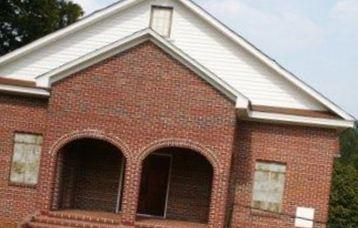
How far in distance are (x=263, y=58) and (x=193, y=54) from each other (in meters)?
2.27

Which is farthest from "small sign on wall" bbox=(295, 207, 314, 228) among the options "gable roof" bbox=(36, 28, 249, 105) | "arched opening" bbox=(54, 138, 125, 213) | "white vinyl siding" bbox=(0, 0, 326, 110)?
"arched opening" bbox=(54, 138, 125, 213)

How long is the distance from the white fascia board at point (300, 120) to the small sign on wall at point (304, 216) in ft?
8.47

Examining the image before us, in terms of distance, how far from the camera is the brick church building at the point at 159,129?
17.9 metres

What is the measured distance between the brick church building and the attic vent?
0.12 ft

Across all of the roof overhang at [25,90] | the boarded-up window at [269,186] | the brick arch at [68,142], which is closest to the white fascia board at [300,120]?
the boarded-up window at [269,186]

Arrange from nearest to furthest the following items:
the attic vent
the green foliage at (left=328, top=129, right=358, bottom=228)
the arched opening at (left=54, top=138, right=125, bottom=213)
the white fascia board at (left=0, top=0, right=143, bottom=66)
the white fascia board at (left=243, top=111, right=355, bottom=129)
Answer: the white fascia board at (left=243, top=111, right=355, bottom=129) < the arched opening at (left=54, top=138, right=125, bottom=213) < the white fascia board at (left=0, top=0, right=143, bottom=66) < the attic vent < the green foliage at (left=328, top=129, right=358, bottom=228)

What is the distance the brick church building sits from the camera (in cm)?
1786

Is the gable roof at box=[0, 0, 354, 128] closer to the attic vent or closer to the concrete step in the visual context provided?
the attic vent

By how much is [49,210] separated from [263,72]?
782 cm

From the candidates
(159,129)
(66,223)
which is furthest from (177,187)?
(66,223)

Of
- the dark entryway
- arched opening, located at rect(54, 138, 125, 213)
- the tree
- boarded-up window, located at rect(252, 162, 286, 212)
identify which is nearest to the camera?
boarded-up window, located at rect(252, 162, 286, 212)

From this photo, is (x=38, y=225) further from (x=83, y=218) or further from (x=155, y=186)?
(x=155, y=186)

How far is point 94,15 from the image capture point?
69.5 feet

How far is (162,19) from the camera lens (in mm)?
21562
